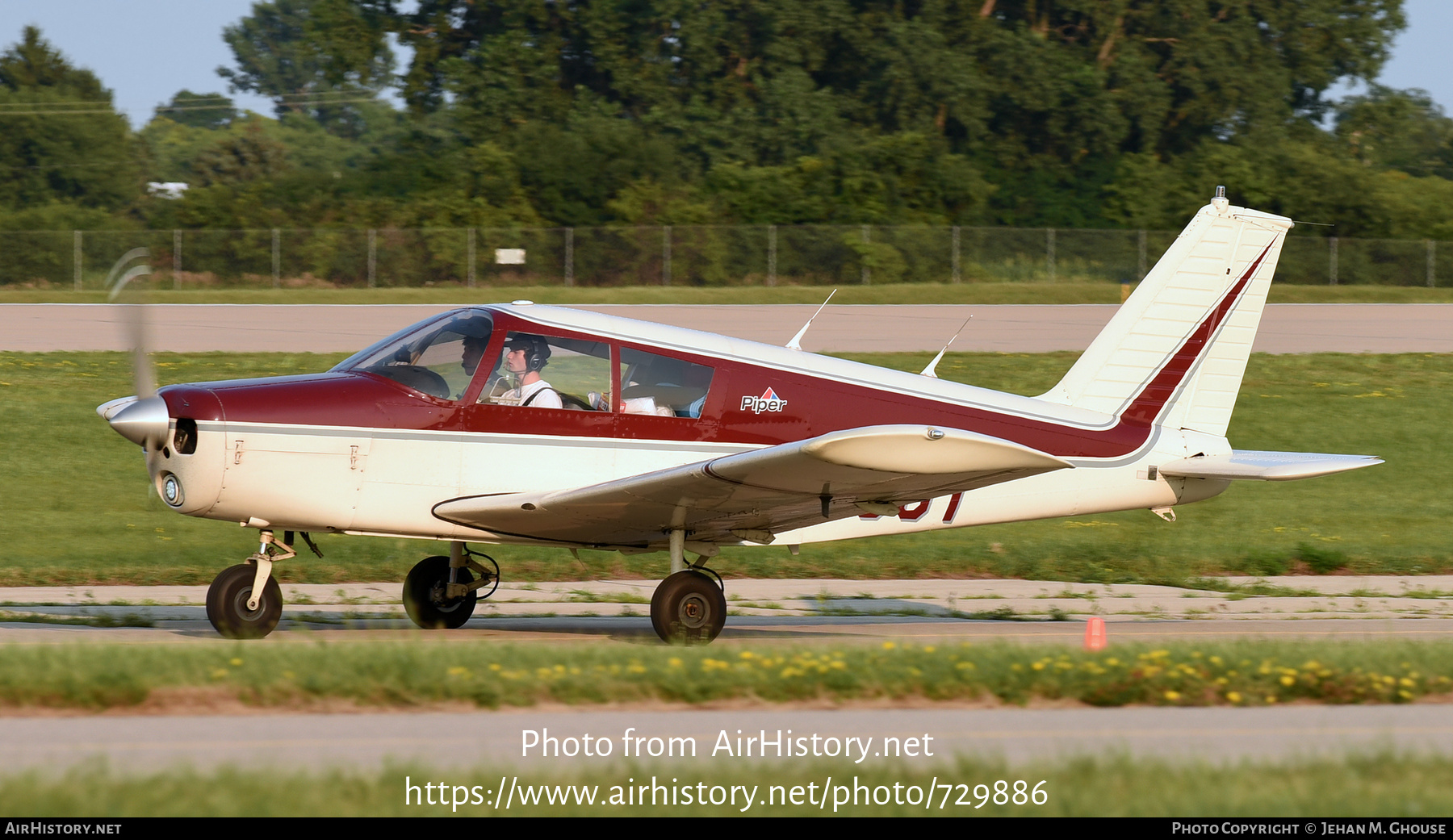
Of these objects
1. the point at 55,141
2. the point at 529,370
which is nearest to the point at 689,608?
the point at 529,370

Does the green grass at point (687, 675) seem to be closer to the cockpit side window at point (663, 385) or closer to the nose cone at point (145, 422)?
the nose cone at point (145, 422)

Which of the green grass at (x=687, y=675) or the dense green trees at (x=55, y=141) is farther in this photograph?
the dense green trees at (x=55, y=141)

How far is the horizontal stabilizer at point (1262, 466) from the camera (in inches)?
448

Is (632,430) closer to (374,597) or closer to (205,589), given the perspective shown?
(374,597)

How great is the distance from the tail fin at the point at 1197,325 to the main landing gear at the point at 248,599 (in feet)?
20.3

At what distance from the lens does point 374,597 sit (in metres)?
13.6

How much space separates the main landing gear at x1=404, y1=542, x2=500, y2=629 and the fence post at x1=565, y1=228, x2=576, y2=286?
110 feet

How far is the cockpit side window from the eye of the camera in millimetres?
10633

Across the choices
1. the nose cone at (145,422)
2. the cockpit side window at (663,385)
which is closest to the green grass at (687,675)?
the nose cone at (145,422)

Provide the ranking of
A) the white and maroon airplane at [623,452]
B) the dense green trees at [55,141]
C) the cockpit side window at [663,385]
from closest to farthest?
the white and maroon airplane at [623,452], the cockpit side window at [663,385], the dense green trees at [55,141]

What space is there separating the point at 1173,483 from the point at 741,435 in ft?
12.1

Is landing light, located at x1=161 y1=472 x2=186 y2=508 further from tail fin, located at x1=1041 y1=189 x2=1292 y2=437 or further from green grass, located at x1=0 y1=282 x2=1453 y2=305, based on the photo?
green grass, located at x1=0 y1=282 x2=1453 y2=305

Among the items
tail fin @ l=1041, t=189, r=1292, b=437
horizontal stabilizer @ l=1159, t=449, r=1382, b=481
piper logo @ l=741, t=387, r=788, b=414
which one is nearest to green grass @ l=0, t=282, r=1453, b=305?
tail fin @ l=1041, t=189, r=1292, b=437

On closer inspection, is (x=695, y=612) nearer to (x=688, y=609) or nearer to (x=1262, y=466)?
(x=688, y=609)
